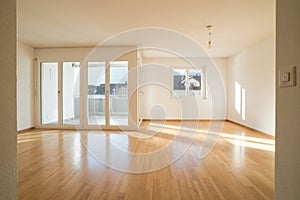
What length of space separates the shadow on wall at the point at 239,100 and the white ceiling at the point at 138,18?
5.98 ft

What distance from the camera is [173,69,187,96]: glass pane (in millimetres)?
8141

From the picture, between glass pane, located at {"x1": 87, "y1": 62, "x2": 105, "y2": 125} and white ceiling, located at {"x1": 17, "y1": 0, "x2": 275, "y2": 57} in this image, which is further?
glass pane, located at {"x1": 87, "y1": 62, "x2": 105, "y2": 125}

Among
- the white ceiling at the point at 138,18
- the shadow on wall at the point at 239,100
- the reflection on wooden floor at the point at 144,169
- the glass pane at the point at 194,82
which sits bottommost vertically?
the reflection on wooden floor at the point at 144,169

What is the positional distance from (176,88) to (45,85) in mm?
4588

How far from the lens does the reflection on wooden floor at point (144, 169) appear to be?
1.98 meters

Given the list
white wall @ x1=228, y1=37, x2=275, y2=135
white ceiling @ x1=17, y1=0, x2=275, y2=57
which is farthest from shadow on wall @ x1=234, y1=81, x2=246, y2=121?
white ceiling @ x1=17, y1=0, x2=275, y2=57

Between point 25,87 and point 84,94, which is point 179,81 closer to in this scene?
point 84,94

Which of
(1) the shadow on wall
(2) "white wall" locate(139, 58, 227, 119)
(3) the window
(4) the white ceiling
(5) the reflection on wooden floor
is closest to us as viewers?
(5) the reflection on wooden floor

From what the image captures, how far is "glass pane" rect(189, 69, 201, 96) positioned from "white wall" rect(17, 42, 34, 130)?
542 cm
